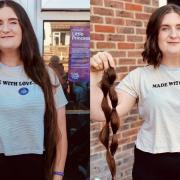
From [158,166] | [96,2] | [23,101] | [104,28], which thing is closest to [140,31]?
[104,28]

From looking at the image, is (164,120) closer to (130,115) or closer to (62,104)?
(62,104)

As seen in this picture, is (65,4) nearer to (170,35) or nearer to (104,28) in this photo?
(170,35)

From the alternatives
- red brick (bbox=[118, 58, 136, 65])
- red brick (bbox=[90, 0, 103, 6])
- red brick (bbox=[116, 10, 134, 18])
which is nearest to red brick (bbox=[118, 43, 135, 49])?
red brick (bbox=[118, 58, 136, 65])

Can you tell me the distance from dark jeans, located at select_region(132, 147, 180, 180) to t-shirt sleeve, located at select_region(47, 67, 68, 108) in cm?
48

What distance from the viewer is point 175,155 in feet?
6.27

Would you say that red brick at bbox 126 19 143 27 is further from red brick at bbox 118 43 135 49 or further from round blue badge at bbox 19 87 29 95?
round blue badge at bbox 19 87 29 95

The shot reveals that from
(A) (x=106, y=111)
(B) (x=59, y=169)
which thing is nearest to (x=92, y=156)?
(B) (x=59, y=169)

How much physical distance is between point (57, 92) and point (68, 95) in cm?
15

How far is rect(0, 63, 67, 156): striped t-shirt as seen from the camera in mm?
1797

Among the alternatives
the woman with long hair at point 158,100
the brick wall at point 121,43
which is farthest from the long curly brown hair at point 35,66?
the brick wall at point 121,43

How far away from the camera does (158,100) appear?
74.8 inches

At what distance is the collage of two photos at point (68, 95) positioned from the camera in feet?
5.96

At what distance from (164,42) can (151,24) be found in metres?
0.14

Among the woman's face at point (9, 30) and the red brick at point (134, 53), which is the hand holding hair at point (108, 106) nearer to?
the woman's face at point (9, 30)
